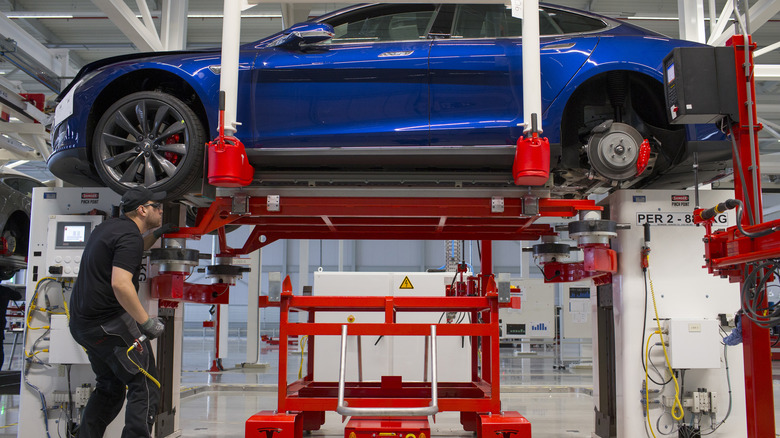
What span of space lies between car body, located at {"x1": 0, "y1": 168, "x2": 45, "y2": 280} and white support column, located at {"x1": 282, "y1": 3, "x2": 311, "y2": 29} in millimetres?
3587

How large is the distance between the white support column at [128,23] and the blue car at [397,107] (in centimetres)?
125

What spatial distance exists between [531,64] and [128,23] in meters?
3.67

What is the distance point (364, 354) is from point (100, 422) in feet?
10.5

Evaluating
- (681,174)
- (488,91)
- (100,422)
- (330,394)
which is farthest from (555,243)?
(100,422)

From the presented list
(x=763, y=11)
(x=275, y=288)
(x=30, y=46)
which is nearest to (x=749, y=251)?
(x=275, y=288)

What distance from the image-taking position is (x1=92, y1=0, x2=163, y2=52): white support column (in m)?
5.06

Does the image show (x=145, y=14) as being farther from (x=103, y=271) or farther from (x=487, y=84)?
(x=487, y=84)

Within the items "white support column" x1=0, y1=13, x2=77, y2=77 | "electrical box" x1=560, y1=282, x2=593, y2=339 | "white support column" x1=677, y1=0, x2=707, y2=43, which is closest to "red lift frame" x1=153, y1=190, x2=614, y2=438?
"white support column" x1=677, y1=0, x2=707, y2=43

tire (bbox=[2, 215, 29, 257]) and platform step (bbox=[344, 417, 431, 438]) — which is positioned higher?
tire (bbox=[2, 215, 29, 257])

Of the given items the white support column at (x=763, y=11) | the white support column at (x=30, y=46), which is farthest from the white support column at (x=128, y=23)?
the white support column at (x=763, y=11)

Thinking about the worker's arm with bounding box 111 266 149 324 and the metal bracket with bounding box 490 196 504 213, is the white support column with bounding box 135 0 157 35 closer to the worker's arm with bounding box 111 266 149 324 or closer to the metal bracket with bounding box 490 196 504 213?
the worker's arm with bounding box 111 266 149 324

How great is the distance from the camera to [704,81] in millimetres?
3020

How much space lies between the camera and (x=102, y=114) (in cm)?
417

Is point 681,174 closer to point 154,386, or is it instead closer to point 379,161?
point 379,161
